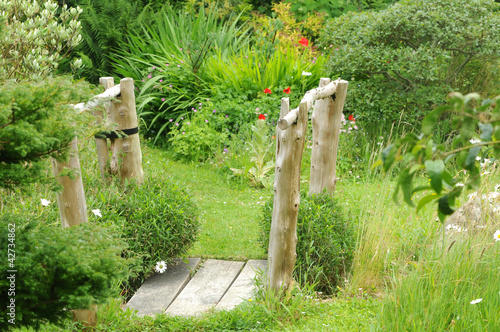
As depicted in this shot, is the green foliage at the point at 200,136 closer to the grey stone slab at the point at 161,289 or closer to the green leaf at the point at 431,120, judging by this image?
the grey stone slab at the point at 161,289

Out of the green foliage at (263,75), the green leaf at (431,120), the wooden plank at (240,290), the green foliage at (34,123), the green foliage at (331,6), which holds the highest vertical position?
the green foliage at (331,6)

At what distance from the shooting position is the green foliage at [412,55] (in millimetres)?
6406

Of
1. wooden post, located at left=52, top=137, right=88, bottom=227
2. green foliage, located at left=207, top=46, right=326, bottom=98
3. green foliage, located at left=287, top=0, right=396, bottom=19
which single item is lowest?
wooden post, located at left=52, top=137, right=88, bottom=227

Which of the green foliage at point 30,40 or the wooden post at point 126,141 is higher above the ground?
the green foliage at point 30,40

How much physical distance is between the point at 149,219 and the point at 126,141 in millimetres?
671

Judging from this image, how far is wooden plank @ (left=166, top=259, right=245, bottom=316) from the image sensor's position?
3.66 meters

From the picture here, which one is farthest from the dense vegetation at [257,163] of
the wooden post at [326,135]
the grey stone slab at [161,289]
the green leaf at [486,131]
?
the wooden post at [326,135]

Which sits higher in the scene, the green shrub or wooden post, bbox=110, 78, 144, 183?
wooden post, bbox=110, 78, 144, 183

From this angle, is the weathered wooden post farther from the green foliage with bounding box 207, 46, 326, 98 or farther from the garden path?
the green foliage with bounding box 207, 46, 326, 98

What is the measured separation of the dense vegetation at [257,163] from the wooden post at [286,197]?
0.17 m

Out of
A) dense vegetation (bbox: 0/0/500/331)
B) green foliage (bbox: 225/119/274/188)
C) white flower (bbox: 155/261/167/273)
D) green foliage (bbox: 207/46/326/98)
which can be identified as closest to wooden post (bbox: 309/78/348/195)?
dense vegetation (bbox: 0/0/500/331)

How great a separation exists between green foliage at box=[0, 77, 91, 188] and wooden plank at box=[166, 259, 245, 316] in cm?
196

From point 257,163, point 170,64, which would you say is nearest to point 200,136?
point 257,163

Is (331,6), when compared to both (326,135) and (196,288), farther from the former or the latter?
(196,288)
